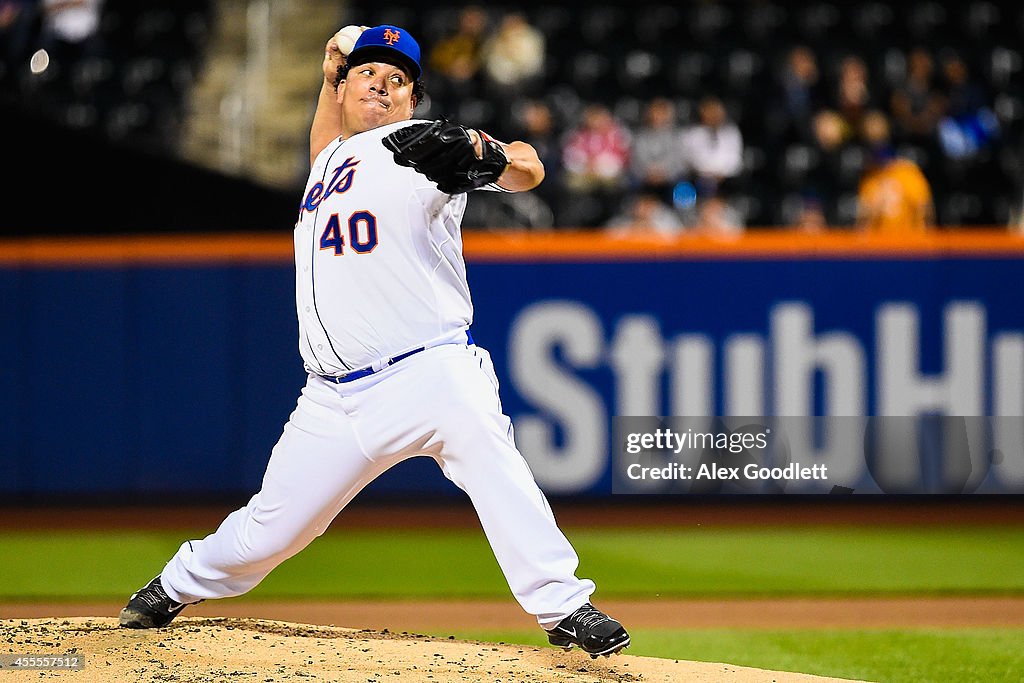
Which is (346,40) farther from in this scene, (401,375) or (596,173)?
(596,173)

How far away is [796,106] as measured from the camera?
33.8ft

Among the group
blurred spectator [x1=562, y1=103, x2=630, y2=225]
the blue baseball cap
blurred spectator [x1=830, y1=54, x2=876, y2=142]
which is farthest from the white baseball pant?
blurred spectator [x1=830, y1=54, x2=876, y2=142]

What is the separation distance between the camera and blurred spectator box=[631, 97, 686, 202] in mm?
9836

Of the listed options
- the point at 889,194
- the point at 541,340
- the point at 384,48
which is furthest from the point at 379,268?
the point at 889,194

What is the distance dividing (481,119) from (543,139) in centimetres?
72

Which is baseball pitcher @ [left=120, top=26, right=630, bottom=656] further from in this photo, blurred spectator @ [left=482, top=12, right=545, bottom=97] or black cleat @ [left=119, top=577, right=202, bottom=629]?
blurred spectator @ [left=482, top=12, right=545, bottom=97]

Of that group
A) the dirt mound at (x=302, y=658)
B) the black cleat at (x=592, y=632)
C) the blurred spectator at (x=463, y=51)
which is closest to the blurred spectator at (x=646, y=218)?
the blurred spectator at (x=463, y=51)

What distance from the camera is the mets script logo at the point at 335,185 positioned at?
12.6ft

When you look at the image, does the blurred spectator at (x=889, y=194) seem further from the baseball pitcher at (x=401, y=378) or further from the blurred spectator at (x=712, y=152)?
the baseball pitcher at (x=401, y=378)

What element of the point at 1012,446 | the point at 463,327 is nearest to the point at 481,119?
the point at 1012,446

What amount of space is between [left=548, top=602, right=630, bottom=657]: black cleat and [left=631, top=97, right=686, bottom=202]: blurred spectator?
21.1ft

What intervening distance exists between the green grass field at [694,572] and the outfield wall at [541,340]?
57cm

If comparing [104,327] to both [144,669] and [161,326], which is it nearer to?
[161,326]

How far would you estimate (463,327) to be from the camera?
388 cm
